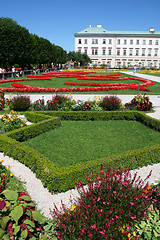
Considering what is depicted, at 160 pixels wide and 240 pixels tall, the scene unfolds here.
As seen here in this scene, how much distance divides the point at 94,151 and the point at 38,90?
10.2 m

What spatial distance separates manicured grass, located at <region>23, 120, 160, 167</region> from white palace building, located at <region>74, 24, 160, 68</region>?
64.6m

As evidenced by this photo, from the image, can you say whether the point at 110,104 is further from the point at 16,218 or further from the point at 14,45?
the point at 14,45

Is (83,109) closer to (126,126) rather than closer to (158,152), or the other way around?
(126,126)

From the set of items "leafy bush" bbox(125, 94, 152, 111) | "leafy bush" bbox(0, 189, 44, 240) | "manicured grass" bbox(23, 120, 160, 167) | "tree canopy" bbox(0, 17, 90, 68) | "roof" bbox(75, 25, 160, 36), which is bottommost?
"manicured grass" bbox(23, 120, 160, 167)

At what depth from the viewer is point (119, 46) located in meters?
69.6

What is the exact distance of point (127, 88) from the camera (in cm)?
1591

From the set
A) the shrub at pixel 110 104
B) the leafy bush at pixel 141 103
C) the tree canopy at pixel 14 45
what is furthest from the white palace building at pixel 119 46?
the shrub at pixel 110 104

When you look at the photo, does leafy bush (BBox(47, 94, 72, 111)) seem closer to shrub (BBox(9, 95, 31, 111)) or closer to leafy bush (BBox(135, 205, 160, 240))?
shrub (BBox(9, 95, 31, 111))

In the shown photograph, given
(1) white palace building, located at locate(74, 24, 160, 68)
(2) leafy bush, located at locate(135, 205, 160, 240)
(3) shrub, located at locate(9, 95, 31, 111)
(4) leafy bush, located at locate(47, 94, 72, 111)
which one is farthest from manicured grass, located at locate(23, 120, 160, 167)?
(1) white palace building, located at locate(74, 24, 160, 68)

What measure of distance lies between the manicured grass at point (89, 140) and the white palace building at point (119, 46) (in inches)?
2543

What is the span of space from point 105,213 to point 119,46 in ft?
240

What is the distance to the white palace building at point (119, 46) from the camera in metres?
68.8

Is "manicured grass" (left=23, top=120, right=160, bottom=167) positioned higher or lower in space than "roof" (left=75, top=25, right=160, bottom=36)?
lower

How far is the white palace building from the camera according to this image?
68.8 m
